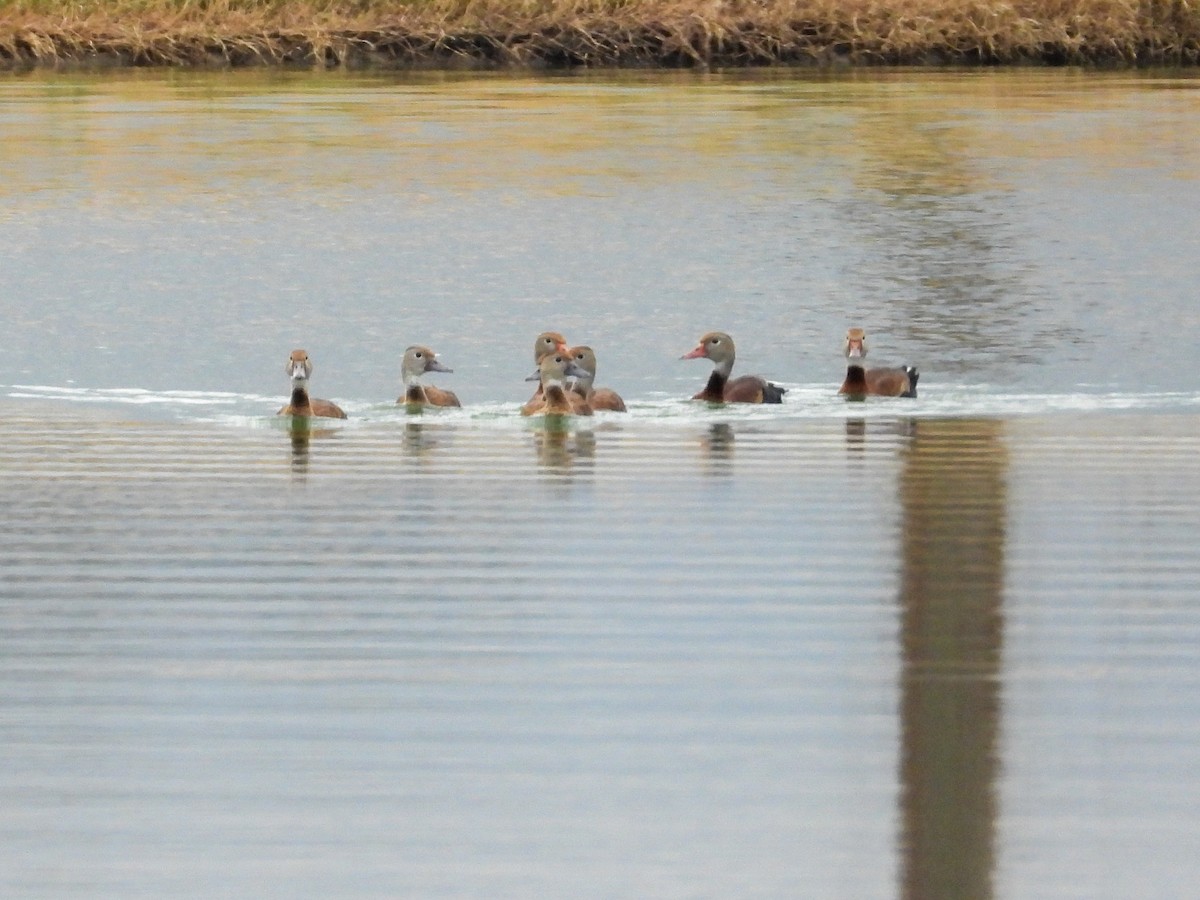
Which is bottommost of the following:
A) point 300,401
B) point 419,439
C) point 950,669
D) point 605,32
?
point 950,669

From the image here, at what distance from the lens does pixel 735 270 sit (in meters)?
17.4

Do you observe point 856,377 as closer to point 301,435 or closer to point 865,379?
point 865,379

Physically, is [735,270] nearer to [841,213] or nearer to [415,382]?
[841,213]

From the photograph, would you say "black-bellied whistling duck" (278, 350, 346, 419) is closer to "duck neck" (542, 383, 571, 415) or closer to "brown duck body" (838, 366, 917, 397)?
"duck neck" (542, 383, 571, 415)

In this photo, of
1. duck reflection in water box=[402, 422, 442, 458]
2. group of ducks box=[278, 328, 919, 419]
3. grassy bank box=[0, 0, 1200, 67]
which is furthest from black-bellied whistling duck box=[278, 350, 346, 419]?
grassy bank box=[0, 0, 1200, 67]

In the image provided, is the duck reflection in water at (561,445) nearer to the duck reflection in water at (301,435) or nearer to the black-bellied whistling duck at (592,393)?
the black-bellied whistling duck at (592,393)

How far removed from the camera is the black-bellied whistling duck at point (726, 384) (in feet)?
37.0

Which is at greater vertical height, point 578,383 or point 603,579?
point 578,383

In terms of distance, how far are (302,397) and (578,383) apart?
1199 mm

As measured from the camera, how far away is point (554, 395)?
1066 centimetres

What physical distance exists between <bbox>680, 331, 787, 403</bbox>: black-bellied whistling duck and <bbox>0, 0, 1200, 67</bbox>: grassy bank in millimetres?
23888

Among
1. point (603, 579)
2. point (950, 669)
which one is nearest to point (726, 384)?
point (603, 579)

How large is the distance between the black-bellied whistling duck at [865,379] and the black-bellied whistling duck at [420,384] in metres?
1.59

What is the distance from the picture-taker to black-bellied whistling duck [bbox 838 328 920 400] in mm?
11398
